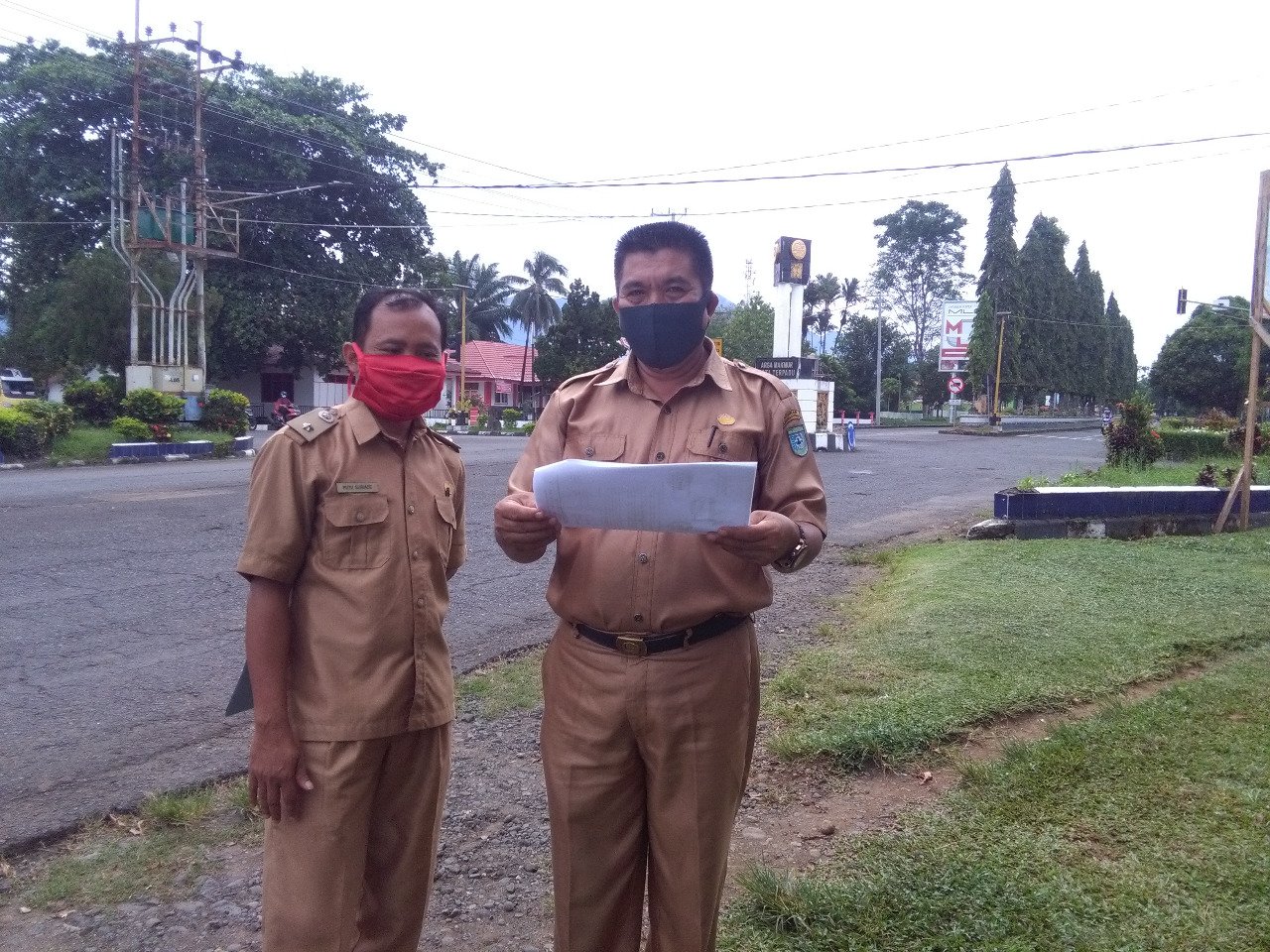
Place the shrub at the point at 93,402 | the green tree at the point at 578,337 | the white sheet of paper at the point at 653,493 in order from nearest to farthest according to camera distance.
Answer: the white sheet of paper at the point at 653,493
the shrub at the point at 93,402
the green tree at the point at 578,337

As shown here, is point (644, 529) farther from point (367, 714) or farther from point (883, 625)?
point (883, 625)

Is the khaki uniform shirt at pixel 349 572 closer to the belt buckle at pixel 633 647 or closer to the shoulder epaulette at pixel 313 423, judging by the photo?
the shoulder epaulette at pixel 313 423

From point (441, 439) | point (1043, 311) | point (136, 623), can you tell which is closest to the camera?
point (441, 439)

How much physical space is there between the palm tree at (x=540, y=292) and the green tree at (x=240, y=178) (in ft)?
70.6

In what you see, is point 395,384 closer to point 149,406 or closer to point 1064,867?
point 1064,867

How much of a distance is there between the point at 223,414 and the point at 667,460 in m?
24.5

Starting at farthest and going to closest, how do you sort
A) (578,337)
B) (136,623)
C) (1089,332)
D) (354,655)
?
(1089,332) → (578,337) → (136,623) → (354,655)

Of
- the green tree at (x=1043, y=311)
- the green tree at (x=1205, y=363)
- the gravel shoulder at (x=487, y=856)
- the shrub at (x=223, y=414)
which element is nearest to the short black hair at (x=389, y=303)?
the gravel shoulder at (x=487, y=856)

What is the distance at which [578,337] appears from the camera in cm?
3909

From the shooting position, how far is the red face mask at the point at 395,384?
88.7 inches

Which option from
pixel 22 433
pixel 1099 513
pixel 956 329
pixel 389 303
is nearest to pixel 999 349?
pixel 956 329

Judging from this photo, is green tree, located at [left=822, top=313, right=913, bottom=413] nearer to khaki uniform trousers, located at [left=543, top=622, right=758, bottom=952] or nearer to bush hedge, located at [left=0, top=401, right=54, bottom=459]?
bush hedge, located at [left=0, top=401, right=54, bottom=459]

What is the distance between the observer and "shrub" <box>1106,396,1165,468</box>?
16219mm

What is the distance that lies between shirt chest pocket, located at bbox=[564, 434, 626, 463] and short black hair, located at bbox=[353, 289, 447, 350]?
1.47ft
